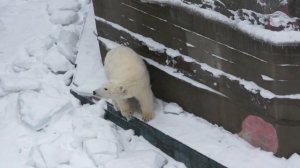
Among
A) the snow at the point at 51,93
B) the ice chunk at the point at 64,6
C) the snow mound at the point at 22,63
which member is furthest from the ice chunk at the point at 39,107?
the ice chunk at the point at 64,6

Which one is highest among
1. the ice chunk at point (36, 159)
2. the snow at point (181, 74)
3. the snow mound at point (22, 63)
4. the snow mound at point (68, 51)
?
the snow at point (181, 74)

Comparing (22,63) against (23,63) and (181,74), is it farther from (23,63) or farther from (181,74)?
(181,74)

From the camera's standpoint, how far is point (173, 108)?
251 inches

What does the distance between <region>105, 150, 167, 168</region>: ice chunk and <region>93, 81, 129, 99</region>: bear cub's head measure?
0.62 m

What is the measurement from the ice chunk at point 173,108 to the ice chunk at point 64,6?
9.27 ft

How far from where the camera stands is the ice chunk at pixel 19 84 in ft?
24.3

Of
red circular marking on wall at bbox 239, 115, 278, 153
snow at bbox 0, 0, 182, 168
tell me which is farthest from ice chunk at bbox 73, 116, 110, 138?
red circular marking on wall at bbox 239, 115, 278, 153

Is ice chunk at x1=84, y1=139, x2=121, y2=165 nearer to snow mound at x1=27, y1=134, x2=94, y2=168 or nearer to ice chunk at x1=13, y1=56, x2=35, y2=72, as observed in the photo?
snow mound at x1=27, y1=134, x2=94, y2=168

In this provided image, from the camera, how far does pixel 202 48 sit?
18.6 ft

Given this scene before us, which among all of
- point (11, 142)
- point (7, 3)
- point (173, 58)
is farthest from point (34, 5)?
point (173, 58)

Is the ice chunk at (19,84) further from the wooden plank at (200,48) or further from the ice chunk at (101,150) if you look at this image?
the ice chunk at (101,150)

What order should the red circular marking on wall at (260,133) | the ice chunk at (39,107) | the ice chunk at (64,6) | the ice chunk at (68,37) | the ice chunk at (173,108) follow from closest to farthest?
the red circular marking on wall at (260,133) → the ice chunk at (173,108) → the ice chunk at (39,107) → the ice chunk at (68,37) → the ice chunk at (64,6)

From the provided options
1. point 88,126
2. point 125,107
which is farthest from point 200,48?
point 88,126

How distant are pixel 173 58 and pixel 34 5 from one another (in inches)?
147
